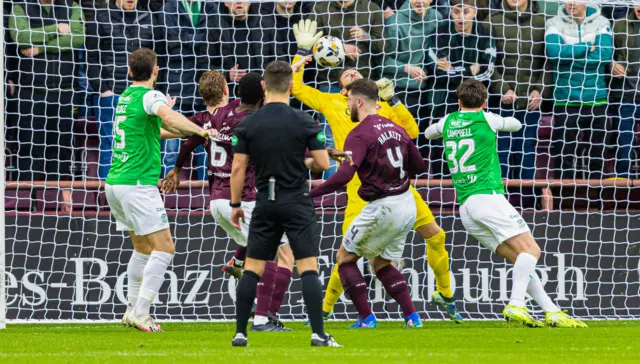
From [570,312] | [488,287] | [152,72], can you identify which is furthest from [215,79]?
[570,312]

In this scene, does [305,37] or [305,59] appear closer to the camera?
[305,59]

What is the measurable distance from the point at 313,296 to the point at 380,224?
2.33 metres

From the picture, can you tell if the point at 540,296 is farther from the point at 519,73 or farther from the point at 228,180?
the point at 519,73

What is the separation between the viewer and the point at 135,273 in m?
9.21

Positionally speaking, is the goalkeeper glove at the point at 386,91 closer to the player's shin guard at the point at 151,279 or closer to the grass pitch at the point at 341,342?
the grass pitch at the point at 341,342

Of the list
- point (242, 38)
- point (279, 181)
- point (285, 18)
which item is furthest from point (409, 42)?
point (279, 181)

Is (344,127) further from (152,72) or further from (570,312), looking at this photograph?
(570,312)

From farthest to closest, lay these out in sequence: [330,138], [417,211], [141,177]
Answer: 1. [330,138]
2. [417,211]
3. [141,177]

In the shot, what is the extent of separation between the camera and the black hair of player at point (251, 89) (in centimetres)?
869

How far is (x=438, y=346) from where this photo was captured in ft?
24.0

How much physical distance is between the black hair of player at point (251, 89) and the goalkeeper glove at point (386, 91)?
1541 mm

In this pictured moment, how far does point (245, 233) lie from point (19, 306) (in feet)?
10.3

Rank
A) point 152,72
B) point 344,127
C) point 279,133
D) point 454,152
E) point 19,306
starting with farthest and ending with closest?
point 19,306, point 344,127, point 454,152, point 152,72, point 279,133

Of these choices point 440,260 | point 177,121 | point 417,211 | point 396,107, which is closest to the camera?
point 177,121
